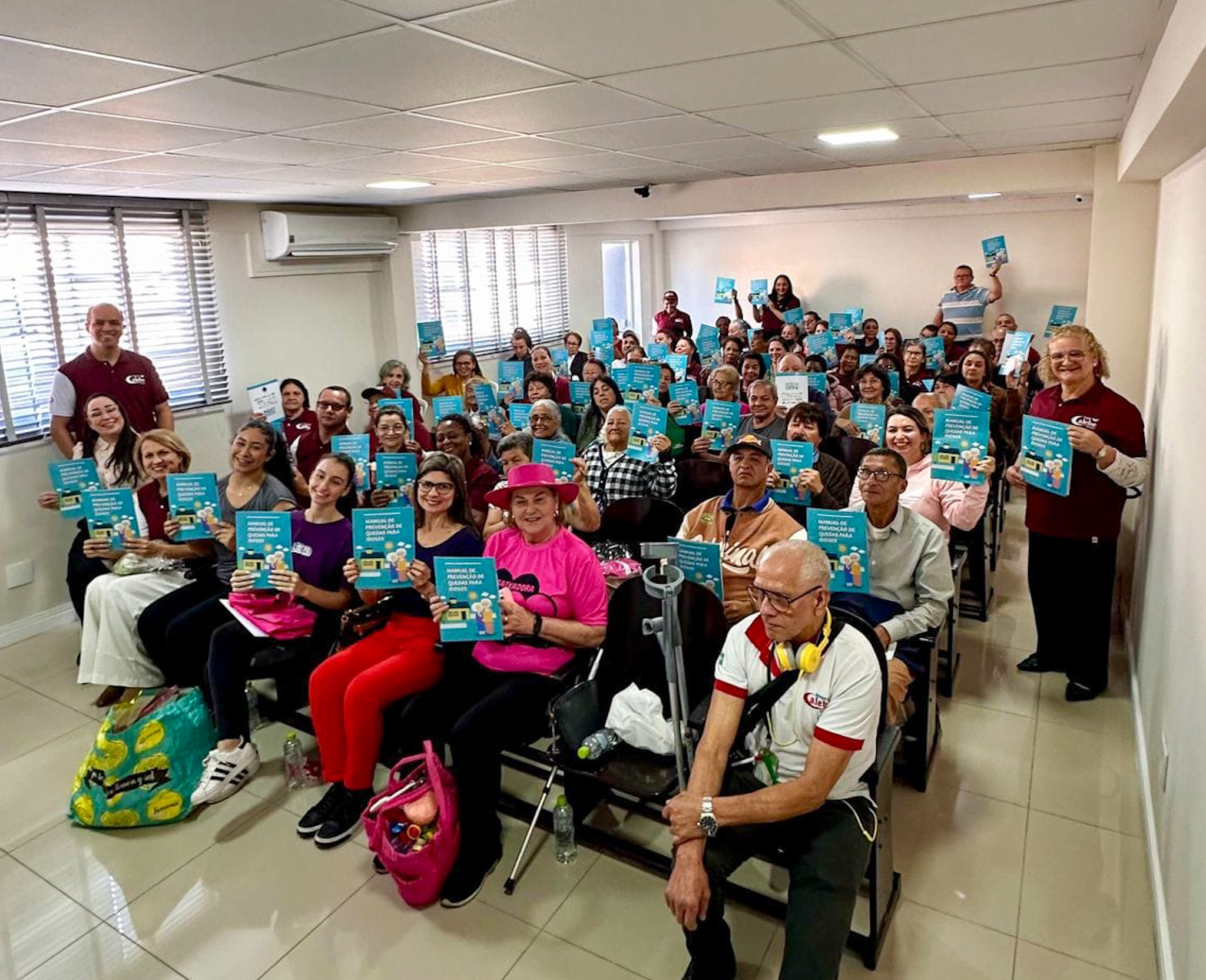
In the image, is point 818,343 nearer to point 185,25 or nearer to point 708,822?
point 708,822

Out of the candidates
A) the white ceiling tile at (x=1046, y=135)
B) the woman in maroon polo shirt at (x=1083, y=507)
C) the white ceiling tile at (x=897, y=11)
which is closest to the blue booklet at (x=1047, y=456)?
the woman in maroon polo shirt at (x=1083, y=507)

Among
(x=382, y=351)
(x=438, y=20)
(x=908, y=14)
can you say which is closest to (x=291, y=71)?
(x=438, y=20)

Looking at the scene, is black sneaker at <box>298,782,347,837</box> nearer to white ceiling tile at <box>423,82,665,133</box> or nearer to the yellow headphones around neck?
the yellow headphones around neck

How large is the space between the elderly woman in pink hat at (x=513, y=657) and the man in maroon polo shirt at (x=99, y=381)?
2921 mm

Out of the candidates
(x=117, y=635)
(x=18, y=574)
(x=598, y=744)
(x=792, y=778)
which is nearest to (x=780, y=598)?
(x=792, y=778)

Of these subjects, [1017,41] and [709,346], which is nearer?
[1017,41]

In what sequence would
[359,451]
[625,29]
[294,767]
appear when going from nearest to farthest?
1. [625,29]
2. [294,767]
3. [359,451]

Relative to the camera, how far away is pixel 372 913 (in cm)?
252

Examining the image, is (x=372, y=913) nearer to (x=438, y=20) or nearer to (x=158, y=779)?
(x=158, y=779)

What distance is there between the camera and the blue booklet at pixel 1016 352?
5.42 m

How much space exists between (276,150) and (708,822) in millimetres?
3131

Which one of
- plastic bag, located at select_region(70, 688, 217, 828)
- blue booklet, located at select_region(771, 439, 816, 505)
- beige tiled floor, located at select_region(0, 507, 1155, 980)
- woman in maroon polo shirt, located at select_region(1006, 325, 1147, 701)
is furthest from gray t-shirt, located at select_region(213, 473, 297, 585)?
woman in maroon polo shirt, located at select_region(1006, 325, 1147, 701)

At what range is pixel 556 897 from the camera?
2.55 m

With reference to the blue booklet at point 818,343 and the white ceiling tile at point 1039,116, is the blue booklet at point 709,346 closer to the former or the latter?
the blue booklet at point 818,343
